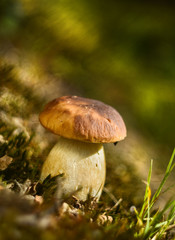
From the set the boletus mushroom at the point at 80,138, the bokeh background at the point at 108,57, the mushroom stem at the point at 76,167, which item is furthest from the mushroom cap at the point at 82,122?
the bokeh background at the point at 108,57

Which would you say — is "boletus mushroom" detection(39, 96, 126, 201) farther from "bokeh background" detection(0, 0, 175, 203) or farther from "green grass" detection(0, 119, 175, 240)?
"bokeh background" detection(0, 0, 175, 203)

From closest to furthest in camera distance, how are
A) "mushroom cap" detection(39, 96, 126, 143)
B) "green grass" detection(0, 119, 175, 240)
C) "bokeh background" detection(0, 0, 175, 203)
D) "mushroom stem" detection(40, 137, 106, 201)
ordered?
"green grass" detection(0, 119, 175, 240)
"mushroom cap" detection(39, 96, 126, 143)
"mushroom stem" detection(40, 137, 106, 201)
"bokeh background" detection(0, 0, 175, 203)

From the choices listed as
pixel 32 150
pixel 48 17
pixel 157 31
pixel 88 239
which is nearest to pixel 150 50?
pixel 157 31

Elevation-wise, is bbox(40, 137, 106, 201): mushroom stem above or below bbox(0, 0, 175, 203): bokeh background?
below

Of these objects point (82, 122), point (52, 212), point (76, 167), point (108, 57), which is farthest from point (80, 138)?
point (108, 57)

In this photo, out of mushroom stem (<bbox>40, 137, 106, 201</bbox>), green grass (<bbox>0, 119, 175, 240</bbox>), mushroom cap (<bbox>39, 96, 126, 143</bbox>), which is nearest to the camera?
green grass (<bbox>0, 119, 175, 240</bbox>)

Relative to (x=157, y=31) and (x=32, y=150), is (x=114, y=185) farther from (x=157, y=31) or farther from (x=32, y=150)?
(x=157, y=31)

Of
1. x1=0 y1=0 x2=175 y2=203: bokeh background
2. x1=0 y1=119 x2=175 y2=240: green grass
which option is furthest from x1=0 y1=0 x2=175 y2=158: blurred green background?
x1=0 y1=119 x2=175 y2=240: green grass

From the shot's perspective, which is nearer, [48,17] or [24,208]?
[24,208]
